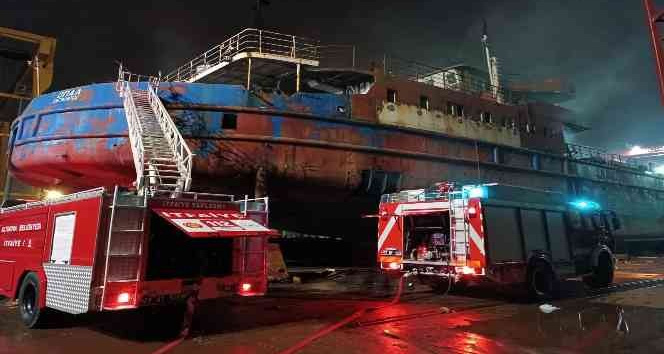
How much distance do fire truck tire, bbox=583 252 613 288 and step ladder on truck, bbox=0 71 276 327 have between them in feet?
27.3

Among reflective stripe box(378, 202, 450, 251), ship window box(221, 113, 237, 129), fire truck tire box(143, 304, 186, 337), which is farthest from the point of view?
ship window box(221, 113, 237, 129)

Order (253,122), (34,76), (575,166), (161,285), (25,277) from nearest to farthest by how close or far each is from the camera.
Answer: (161,285)
(25,277)
(253,122)
(575,166)
(34,76)

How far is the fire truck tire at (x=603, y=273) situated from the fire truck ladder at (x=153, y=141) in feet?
31.4

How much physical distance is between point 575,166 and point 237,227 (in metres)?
18.6

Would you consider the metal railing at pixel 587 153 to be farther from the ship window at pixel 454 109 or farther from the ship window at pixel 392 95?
the ship window at pixel 392 95

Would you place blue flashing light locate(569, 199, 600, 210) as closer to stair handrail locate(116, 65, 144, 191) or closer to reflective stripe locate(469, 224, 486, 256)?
reflective stripe locate(469, 224, 486, 256)

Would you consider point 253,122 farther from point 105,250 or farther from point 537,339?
point 537,339

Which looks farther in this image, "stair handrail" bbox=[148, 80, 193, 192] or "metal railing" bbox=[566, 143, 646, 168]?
"metal railing" bbox=[566, 143, 646, 168]

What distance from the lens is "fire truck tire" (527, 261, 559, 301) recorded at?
809 centimetres

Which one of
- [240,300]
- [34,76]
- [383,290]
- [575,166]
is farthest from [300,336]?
[34,76]

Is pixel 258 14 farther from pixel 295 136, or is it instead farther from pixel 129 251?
pixel 129 251

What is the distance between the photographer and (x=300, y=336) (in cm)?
540

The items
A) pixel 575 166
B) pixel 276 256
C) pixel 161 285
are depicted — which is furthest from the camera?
pixel 575 166

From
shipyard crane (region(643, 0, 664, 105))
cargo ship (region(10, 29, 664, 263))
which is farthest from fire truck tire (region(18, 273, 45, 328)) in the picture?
shipyard crane (region(643, 0, 664, 105))
